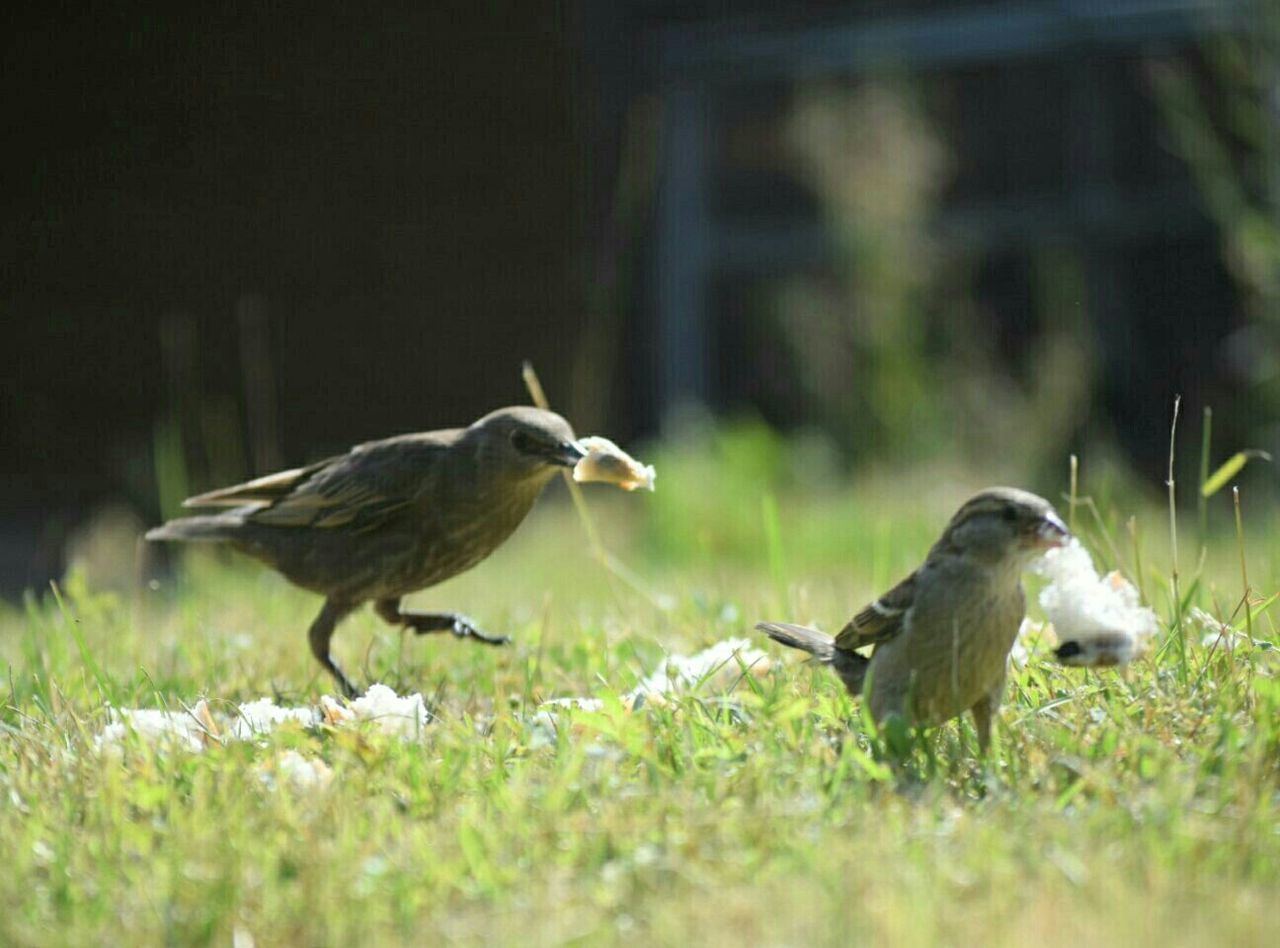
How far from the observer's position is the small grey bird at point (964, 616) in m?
3.62

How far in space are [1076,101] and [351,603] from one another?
811cm

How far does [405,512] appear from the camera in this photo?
16.5 feet

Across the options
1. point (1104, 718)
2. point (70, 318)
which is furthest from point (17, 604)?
point (1104, 718)

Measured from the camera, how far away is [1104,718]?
376 centimetres

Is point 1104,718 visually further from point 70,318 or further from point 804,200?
point 70,318

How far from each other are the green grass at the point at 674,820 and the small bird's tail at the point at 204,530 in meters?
0.74

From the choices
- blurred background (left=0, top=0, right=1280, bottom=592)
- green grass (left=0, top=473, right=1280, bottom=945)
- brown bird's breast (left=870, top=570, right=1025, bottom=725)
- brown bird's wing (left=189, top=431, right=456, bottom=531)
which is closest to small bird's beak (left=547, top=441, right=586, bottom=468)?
brown bird's wing (left=189, top=431, right=456, bottom=531)

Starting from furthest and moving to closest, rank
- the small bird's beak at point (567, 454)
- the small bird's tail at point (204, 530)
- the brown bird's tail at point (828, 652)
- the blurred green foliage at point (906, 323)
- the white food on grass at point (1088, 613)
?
the blurred green foliage at point (906, 323) → the small bird's tail at point (204, 530) → the small bird's beak at point (567, 454) → the brown bird's tail at point (828, 652) → the white food on grass at point (1088, 613)

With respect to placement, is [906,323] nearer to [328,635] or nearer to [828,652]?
[328,635]

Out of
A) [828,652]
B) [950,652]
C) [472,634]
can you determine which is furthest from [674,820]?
[472,634]

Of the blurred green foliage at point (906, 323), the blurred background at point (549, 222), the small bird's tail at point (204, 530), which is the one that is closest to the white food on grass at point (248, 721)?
the small bird's tail at point (204, 530)

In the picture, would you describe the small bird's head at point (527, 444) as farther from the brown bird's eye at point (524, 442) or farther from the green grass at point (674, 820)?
the green grass at point (674, 820)

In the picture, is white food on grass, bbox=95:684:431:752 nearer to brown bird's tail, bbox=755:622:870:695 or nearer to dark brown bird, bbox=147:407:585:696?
dark brown bird, bbox=147:407:585:696

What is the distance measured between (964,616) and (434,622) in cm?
201
